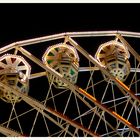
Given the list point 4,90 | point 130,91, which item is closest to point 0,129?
point 4,90

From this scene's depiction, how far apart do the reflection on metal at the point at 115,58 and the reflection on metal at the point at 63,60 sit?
3.12ft

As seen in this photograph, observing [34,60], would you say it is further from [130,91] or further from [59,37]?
[130,91]

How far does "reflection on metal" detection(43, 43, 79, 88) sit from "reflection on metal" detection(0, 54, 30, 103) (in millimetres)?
1002

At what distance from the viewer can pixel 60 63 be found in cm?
1833

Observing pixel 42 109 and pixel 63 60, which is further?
pixel 63 60

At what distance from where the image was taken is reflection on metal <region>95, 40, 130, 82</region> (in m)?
18.6

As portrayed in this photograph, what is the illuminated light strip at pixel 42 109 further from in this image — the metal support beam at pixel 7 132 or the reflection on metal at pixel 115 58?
the reflection on metal at pixel 115 58

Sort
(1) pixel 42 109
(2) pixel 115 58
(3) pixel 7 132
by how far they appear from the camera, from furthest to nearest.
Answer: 1. (2) pixel 115 58
2. (1) pixel 42 109
3. (3) pixel 7 132

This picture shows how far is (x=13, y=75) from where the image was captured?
57.2 feet

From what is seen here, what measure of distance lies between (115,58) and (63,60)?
200cm

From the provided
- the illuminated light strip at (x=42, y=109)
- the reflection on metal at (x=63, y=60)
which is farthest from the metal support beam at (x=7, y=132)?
the reflection on metal at (x=63, y=60)

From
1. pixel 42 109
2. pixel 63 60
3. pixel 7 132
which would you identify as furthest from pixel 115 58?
pixel 7 132

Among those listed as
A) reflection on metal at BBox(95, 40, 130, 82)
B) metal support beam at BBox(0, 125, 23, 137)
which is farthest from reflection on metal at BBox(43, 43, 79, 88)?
metal support beam at BBox(0, 125, 23, 137)

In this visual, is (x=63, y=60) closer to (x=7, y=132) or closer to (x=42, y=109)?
(x=42, y=109)
